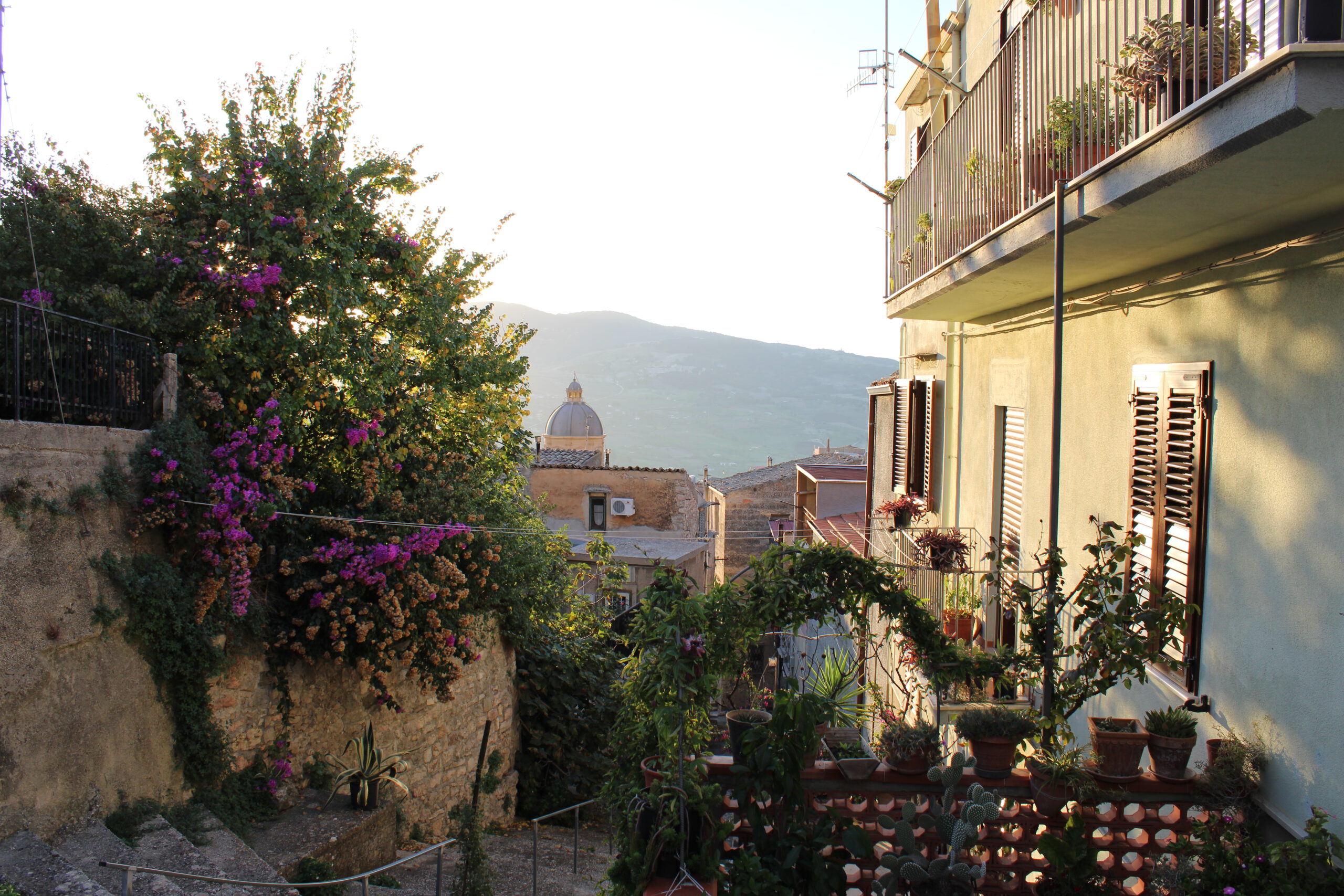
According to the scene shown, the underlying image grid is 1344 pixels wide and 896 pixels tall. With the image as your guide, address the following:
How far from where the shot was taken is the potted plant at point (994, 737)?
3.80m

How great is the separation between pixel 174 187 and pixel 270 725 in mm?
5011

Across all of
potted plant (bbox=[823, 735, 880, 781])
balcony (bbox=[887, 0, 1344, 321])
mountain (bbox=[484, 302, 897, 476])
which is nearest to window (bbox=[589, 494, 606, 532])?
balcony (bbox=[887, 0, 1344, 321])

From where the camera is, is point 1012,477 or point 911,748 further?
point 1012,477

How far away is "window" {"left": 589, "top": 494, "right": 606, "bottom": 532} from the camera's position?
26.0 metres

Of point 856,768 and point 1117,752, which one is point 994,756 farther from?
point 856,768

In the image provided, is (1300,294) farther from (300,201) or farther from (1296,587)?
(300,201)

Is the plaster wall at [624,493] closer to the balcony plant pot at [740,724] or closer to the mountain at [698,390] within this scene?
the balcony plant pot at [740,724]

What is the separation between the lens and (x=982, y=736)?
12.5ft

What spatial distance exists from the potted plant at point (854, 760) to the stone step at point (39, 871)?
12.7ft

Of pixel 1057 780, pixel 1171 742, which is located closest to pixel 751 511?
pixel 1057 780

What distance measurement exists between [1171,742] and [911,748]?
3.60ft

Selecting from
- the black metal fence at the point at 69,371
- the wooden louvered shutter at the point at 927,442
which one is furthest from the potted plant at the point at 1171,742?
the black metal fence at the point at 69,371

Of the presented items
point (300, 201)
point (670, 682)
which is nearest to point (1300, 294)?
point (670, 682)

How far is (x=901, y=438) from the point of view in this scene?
10.6m
